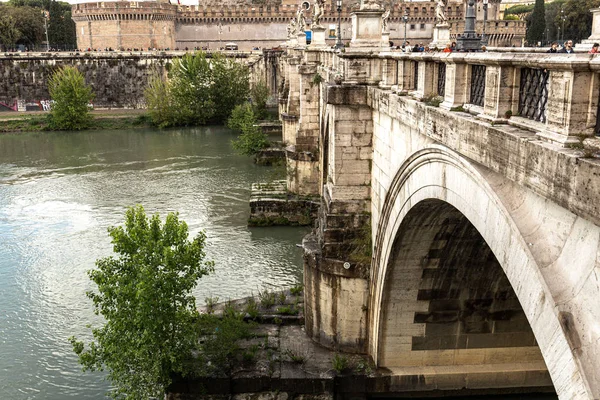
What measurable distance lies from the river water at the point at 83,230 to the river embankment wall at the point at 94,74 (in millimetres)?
12659

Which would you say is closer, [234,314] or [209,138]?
[234,314]

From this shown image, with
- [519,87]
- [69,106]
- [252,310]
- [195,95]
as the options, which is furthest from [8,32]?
[519,87]

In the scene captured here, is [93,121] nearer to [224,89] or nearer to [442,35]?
[224,89]

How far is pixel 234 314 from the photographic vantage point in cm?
1096

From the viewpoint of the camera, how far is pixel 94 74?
47.1 m

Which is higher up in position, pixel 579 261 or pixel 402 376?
pixel 579 261

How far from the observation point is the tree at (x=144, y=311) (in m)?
8.77

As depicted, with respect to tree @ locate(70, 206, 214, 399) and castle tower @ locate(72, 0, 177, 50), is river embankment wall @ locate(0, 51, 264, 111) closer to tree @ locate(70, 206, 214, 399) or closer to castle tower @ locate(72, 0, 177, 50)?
castle tower @ locate(72, 0, 177, 50)

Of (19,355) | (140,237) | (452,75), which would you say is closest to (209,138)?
(19,355)

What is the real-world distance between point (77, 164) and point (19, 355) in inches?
713

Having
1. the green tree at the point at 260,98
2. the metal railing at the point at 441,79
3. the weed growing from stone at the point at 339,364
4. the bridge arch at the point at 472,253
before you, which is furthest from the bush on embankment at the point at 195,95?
the metal railing at the point at 441,79

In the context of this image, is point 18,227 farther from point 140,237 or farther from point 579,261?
point 579,261

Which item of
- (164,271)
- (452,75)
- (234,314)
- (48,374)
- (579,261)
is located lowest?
(48,374)

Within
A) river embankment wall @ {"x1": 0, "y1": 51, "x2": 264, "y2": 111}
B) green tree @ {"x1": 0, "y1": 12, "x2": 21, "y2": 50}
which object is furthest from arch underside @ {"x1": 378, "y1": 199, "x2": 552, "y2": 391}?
green tree @ {"x1": 0, "y1": 12, "x2": 21, "y2": 50}
